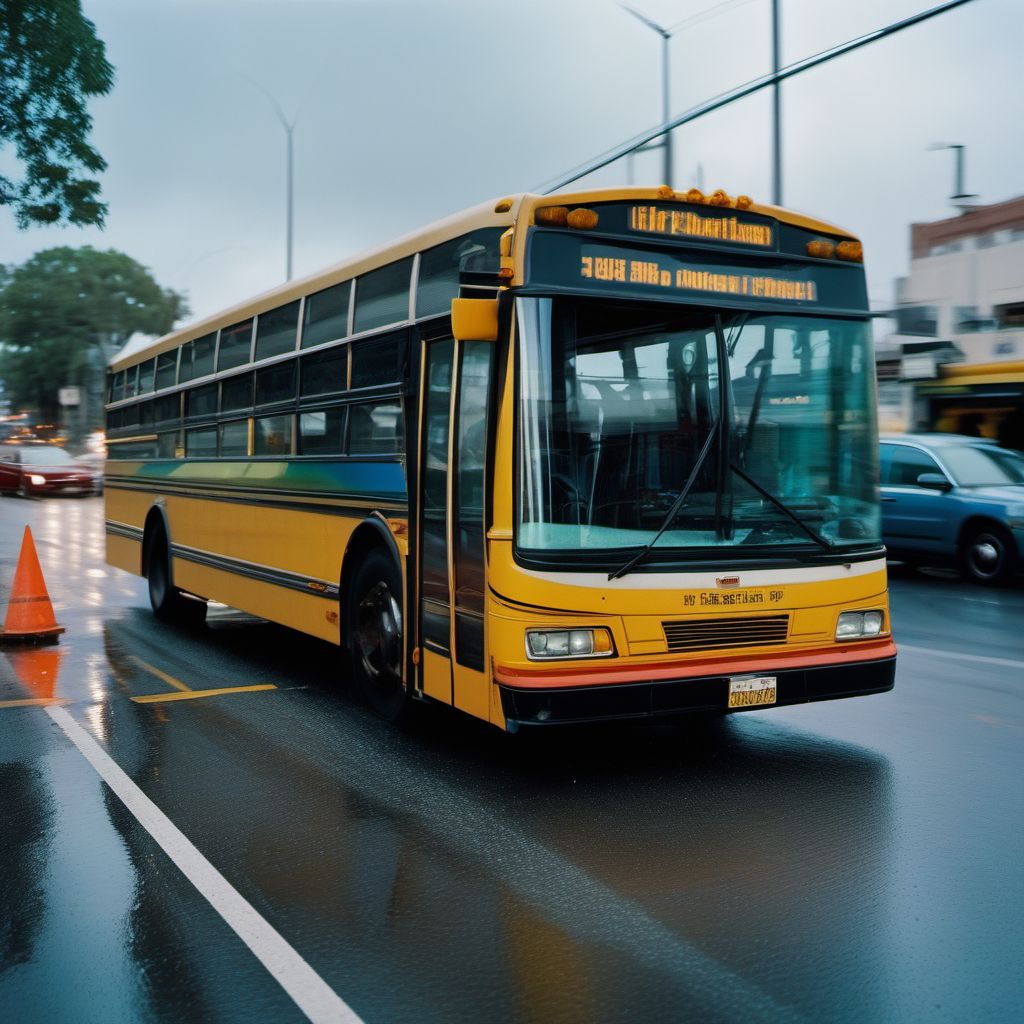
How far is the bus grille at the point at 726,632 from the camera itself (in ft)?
19.8

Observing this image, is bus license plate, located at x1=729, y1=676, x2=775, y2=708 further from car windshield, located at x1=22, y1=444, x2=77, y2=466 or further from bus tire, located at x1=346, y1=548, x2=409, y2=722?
car windshield, located at x1=22, y1=444, x2=77, y2=466

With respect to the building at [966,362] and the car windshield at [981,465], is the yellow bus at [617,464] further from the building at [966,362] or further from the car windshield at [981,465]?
the building at [966,362]

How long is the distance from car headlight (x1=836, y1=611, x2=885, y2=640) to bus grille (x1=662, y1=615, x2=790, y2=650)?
1.17 feet

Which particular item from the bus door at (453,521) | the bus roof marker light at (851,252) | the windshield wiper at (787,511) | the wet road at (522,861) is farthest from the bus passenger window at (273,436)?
the bus roof marker light at (851,252)

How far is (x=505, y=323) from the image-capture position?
5914 mm

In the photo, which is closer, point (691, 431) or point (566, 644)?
point (566, 644)

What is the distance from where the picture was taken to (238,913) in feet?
14.9

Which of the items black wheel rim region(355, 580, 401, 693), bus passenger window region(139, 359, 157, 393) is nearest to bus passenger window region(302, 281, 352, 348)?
black wheel rim region(355, 580, 401, 693)

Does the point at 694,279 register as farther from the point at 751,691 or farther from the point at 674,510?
the point at 751,691

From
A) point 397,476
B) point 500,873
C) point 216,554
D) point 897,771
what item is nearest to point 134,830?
point 500,873

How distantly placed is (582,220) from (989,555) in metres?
10.8

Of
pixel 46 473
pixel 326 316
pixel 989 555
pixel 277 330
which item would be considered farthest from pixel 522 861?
pixel 46 473

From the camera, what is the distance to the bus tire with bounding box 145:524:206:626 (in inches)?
491

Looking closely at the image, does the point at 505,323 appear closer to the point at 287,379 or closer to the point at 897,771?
the point at 897,771
